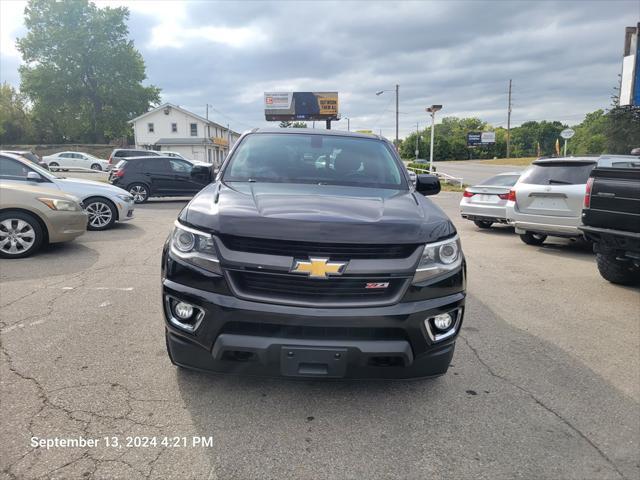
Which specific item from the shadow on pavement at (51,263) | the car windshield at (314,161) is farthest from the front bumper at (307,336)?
the shadow on pavement at (51,263)

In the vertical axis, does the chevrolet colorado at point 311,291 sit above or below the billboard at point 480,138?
below

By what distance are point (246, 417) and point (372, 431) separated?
757 mm

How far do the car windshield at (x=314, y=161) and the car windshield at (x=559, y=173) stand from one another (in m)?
5.12

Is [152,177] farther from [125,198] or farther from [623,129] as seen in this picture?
[623,129]

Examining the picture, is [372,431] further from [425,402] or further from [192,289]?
[192,289]

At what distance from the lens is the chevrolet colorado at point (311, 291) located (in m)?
2.60

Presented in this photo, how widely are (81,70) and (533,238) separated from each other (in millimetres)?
64976

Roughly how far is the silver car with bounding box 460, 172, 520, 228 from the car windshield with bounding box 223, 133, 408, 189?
6.90 metres

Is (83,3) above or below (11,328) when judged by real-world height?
above

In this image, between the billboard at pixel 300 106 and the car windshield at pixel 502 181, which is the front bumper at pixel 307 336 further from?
the billboard at pixel 300 106

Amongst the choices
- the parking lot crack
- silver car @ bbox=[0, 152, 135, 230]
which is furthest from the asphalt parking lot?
silver car @ bbox=[0, 152, 135, 230]

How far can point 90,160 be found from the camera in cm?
3959

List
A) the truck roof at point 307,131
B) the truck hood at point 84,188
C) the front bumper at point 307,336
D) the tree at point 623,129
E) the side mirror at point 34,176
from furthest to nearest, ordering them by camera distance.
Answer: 1. the tree at point 623,129
2. the truck hood at point 84,188
3. the side mirror at point 34,176
4. the truck roof at point 307,131
5. the front bumper at point 307,336

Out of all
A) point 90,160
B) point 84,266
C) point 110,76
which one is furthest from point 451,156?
point 84,266
